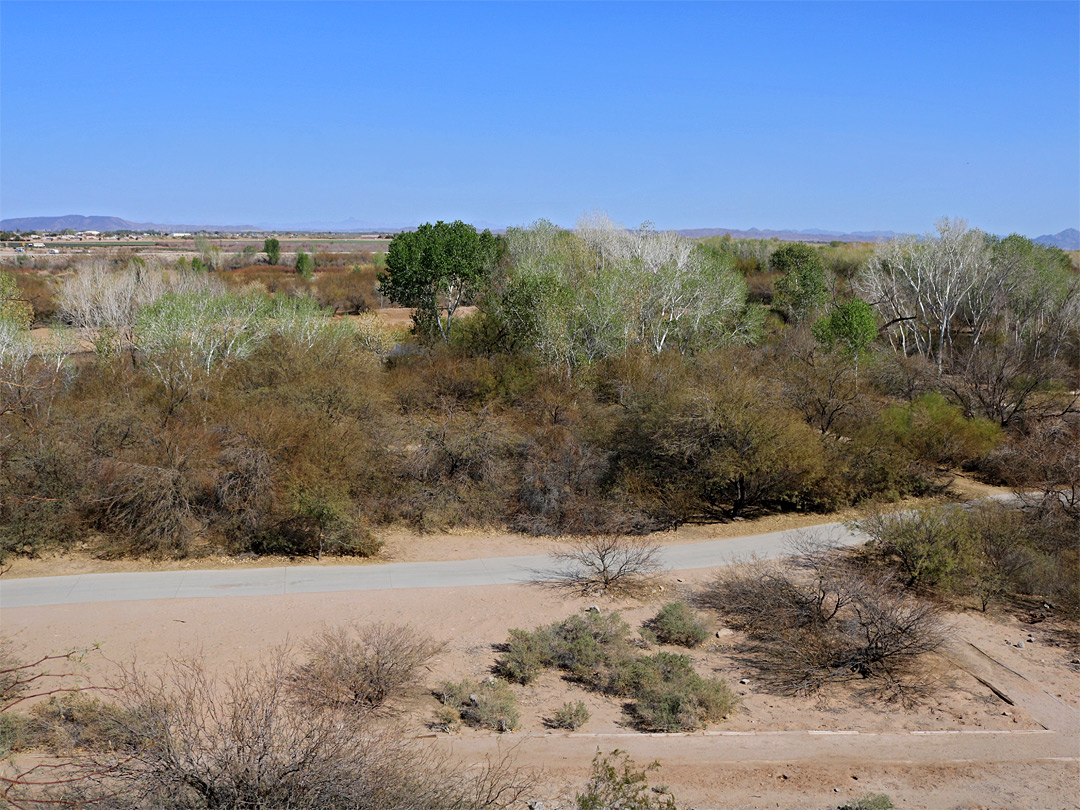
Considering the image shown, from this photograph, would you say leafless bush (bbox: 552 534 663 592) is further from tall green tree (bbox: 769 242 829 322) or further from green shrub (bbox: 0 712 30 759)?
tall green tree (bbox: 769 242 829 322)

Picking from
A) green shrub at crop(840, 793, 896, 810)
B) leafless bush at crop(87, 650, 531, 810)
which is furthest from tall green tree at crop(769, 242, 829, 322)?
leafless bush at crop(87, 650, 531, 810)

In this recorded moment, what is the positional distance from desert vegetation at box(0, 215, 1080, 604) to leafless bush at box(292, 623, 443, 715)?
5.04 meters

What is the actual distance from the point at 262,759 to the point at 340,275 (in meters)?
67.8

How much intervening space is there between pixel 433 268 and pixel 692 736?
83.4 feet

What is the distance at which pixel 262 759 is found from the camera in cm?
773

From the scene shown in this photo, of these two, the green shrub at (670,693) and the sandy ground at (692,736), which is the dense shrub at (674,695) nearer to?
the green shrub at (670,693)

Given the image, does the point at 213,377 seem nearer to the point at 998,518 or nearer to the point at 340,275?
the point at 998,518

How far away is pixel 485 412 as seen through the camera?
23.9m

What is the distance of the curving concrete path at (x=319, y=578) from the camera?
15461 millimetres


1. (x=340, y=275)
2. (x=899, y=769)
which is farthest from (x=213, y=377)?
(x=340, y=275)

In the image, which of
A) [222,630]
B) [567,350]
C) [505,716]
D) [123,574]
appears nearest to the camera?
[505,716]

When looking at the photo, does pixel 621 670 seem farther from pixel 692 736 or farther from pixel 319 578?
pixel 319 578

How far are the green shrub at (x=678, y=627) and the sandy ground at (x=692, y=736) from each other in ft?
1.02

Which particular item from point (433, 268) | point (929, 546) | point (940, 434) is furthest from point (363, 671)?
A: point (433, 268)
